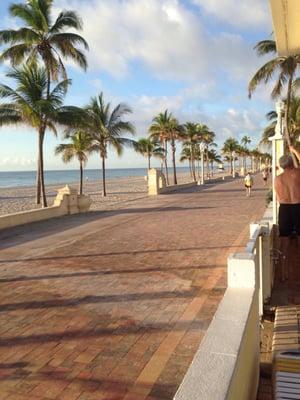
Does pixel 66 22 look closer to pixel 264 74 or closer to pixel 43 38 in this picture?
pixel 43 38

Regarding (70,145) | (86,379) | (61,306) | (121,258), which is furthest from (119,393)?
(70,145)

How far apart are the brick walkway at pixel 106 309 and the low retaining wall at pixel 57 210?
2.33 m

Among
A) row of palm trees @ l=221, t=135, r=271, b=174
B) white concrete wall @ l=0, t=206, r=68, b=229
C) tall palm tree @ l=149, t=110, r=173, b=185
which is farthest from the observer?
row of palm trees @ l=221, t=135, r=271, b=174

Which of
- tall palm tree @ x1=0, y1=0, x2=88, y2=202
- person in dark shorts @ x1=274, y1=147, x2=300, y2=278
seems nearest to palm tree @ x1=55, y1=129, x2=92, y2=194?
tall palm tree @ x1=0, y1=0, x2=88, y2=202

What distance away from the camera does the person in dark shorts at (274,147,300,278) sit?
5527mm

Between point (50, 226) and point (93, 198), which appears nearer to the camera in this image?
point (50, 226)

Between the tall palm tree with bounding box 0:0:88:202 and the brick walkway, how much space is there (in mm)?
11094

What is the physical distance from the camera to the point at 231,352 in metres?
2.35

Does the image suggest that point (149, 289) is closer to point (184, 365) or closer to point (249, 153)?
point (184, 365)

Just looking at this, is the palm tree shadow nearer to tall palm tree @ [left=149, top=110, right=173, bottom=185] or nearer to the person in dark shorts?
the person in dark shorts

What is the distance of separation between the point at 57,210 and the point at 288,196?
1273cm

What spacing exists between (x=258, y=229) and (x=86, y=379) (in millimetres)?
2914

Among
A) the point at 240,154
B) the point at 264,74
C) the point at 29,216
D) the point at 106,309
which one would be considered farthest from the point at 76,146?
the point at 240,154

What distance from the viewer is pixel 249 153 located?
105 m
